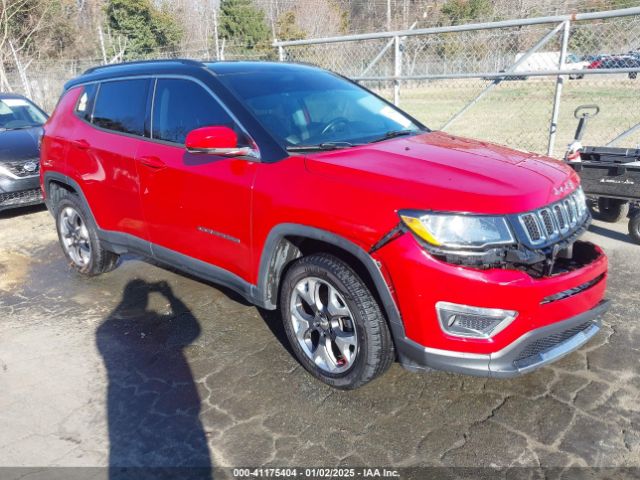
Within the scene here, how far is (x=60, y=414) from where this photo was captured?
3000mm

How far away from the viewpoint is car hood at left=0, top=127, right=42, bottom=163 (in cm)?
686

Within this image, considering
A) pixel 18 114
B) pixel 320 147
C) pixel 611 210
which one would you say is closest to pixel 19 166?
pixel 18 114

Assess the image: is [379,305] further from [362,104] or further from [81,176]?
[81,176]

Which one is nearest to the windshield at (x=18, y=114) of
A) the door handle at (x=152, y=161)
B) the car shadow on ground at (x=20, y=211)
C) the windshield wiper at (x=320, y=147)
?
the car shadow on ground at (x=20, y=211)

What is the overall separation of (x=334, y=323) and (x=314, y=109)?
4.93 feet

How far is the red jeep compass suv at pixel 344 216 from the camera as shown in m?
2.48

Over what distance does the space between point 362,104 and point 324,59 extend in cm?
731

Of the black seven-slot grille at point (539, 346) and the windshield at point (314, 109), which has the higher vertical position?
the windshield at point (314, 109)

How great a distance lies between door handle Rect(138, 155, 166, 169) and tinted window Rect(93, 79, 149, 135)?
0.25 m

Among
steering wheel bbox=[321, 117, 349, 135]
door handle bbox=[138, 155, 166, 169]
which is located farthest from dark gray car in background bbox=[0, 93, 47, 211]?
steering wheel bbox=[321, 117, 349, 135]

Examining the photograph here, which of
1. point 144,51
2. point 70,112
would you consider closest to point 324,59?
point 70,112

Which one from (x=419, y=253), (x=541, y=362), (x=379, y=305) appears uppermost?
(x=419, y=253)

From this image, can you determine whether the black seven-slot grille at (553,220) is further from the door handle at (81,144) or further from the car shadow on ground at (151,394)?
the door handle at (81,144)

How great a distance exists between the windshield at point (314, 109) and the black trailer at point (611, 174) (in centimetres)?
234
